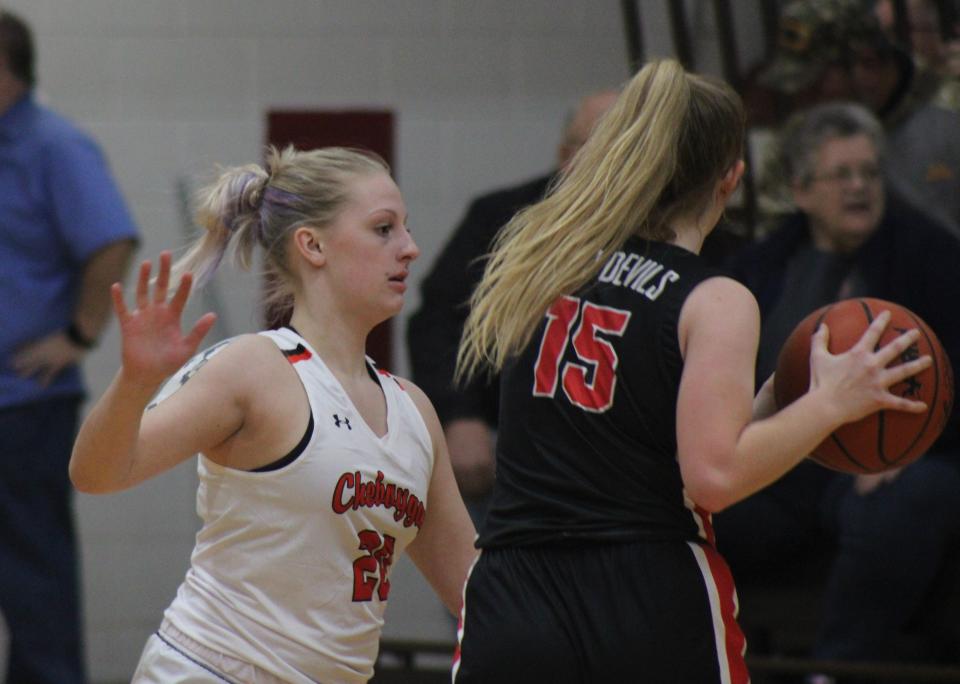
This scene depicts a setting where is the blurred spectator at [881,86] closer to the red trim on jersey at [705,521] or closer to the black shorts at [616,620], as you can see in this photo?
the red trim on jersey at [705,521]

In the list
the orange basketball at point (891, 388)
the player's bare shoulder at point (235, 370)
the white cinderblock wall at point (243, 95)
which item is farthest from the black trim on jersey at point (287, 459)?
the white cinderblock wall at point (243, 95)

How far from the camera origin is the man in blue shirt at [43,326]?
16.0ft

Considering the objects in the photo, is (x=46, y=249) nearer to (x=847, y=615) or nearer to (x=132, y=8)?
(x=132, y=8)

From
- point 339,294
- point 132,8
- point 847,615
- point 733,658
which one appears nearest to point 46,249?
point 132,8

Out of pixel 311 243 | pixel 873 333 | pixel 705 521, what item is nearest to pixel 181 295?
pixel 311 243

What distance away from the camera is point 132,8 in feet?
19.9

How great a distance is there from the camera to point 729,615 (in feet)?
8.70

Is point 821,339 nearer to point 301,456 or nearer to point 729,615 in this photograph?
point 729,615

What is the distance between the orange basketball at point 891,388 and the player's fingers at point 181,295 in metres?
1.02

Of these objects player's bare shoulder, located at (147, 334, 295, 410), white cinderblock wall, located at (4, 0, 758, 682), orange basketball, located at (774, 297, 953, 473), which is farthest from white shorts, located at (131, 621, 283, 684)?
white cinderblock wall, located at (4, 0, 758, 682)

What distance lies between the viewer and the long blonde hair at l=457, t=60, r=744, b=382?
2.70 m

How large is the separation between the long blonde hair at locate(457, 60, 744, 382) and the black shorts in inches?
15.5

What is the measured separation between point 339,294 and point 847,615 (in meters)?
2.35

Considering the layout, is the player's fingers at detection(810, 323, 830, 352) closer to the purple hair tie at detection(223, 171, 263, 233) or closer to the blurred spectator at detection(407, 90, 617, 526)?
the purple hair tie at detection(223, 171, 263, 233)
